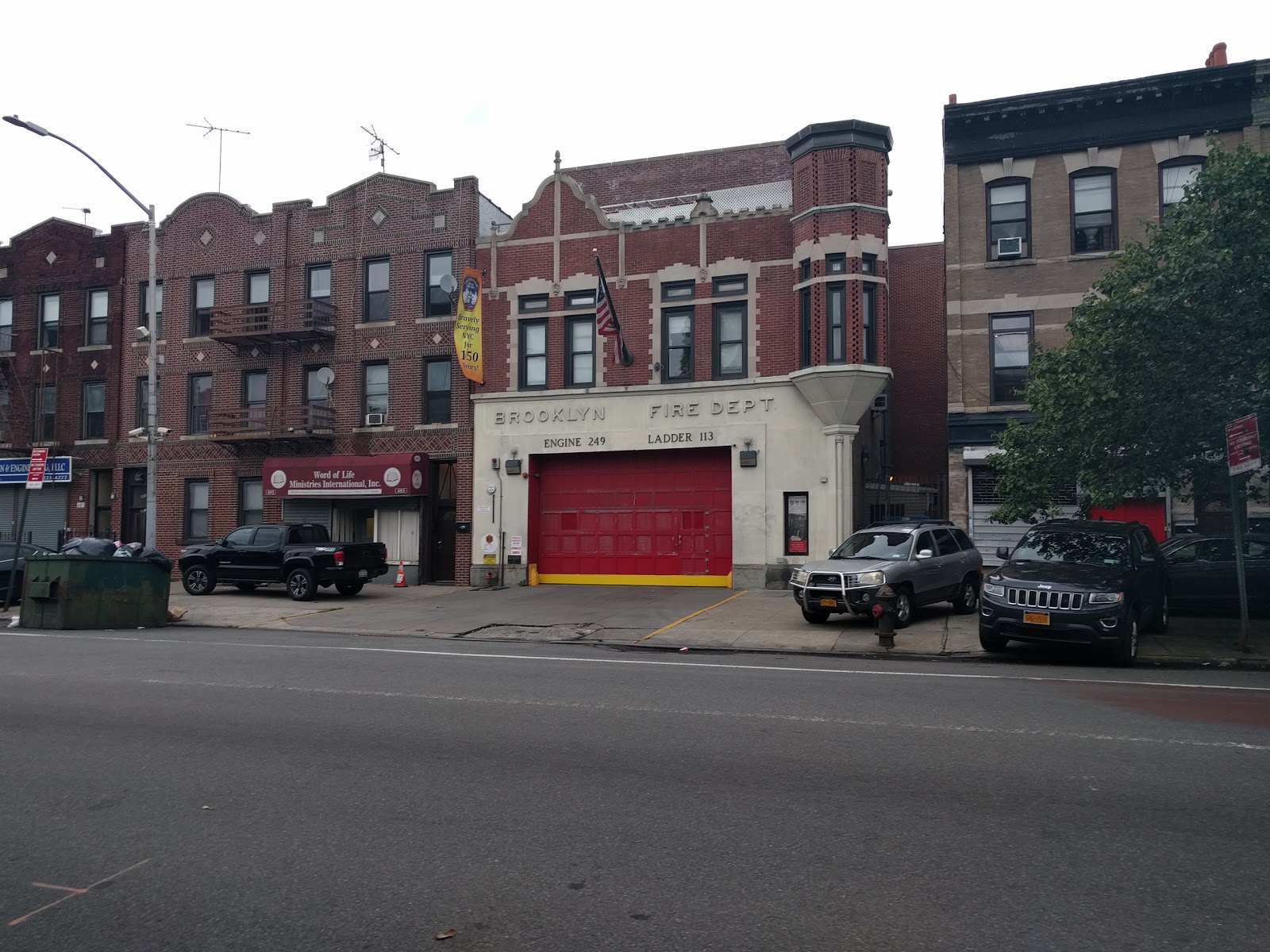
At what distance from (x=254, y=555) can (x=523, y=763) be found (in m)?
17.6

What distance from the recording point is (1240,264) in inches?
490

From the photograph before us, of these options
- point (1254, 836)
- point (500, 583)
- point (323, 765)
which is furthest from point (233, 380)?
point (1254, 836)

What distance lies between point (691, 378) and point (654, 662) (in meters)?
12.9

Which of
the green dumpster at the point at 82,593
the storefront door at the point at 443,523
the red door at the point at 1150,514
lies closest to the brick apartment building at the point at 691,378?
the storefront door at the point at 443,523

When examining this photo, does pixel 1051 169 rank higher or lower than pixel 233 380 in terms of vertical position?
higher

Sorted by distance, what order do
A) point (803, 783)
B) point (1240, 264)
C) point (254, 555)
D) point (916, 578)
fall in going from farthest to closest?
point (254, 555) → point (916, 578) → point (1240, 264) → point (803, 783)

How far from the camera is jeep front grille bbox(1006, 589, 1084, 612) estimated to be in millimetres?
11977

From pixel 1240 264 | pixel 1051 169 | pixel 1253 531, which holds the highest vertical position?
pixel 1051 169

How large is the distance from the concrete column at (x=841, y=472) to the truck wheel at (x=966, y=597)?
4.82 metres

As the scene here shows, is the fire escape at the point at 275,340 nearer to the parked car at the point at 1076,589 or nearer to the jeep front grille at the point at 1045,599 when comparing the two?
the parked car at the point at 1076,589

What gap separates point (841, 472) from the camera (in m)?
22.6

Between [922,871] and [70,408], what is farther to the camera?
[70,408]

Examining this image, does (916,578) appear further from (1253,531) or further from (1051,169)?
(1051,169)

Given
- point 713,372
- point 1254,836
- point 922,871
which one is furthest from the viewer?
point 713,372
